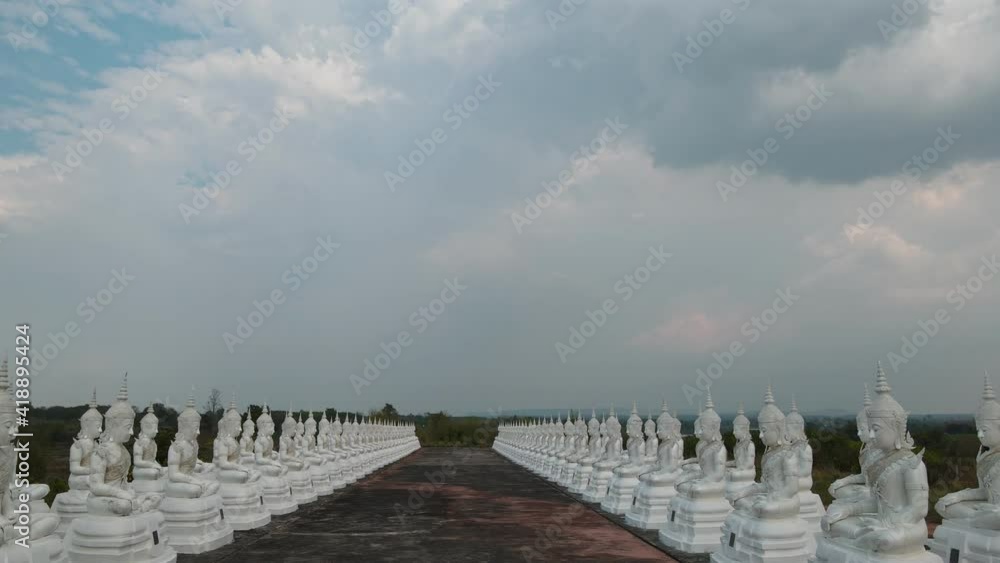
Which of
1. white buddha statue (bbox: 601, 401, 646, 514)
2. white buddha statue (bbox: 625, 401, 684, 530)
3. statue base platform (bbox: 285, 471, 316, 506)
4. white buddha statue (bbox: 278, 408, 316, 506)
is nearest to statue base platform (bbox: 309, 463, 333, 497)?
white buddha statue (bbox: 278, 408, 316, 506)

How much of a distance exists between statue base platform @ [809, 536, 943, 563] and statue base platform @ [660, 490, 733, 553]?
4.03 m

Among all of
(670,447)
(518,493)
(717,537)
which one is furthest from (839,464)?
(717,537)

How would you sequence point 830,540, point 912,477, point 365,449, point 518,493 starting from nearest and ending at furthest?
point 912,477 < point 830,540 < point 518,493 < point 365,449

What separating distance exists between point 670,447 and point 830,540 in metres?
7.58

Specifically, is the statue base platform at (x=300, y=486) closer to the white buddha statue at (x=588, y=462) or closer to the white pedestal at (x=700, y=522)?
the white buddha statue at (x=588, y=462)

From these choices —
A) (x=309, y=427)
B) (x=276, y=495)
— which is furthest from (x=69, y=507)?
(x=309, y=427)

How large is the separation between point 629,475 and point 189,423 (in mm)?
10086

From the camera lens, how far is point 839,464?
36.7 meters

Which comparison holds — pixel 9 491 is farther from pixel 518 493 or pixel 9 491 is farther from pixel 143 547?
pixel 518 493

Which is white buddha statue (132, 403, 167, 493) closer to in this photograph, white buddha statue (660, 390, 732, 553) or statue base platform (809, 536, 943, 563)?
white buddha statue (660, 390, 732, 553)

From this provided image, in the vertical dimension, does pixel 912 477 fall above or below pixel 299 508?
above

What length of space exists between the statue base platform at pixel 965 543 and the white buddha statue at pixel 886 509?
41.5 inches

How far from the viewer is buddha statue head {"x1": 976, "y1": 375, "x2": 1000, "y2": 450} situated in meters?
8.98

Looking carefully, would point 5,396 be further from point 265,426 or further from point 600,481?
point 600,481
